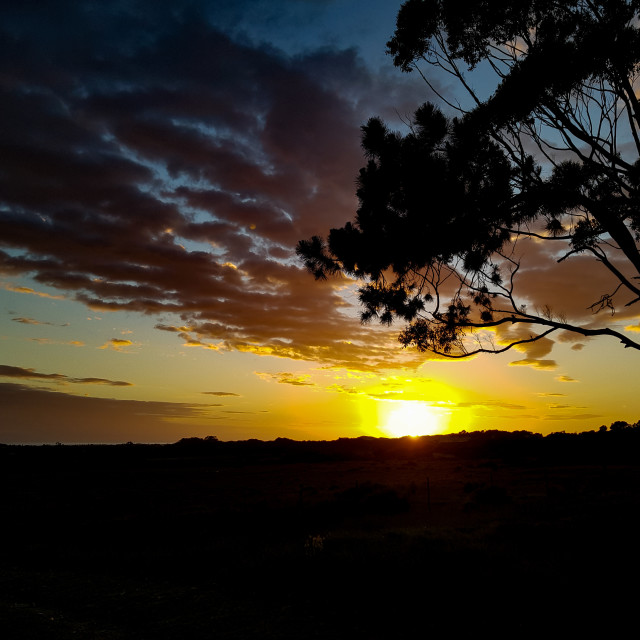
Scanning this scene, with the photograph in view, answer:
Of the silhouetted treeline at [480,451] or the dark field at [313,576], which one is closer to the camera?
the dark field at [313,576]

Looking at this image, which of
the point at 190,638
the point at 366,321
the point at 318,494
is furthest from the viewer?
the point at 318,494

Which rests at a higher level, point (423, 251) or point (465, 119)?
point (465, 119)

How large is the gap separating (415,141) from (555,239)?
370cm

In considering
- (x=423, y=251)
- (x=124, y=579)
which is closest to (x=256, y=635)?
(x=124, y=579)

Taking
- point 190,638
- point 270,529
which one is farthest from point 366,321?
point 270,529

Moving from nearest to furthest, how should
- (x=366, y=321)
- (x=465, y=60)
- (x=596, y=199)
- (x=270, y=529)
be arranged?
(x=596, y=199)
(x=465, y=60)
(x=366, y=321)
(x=270, y=529)

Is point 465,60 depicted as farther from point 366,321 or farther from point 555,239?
point 366,321

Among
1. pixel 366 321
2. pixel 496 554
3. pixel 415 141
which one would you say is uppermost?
pixel 415 141

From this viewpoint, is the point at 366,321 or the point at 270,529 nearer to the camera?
the point at 366,321

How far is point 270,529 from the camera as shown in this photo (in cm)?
1828

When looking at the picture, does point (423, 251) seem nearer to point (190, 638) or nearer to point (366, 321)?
point (366, 321)

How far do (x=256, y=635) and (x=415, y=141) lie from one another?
9826mm

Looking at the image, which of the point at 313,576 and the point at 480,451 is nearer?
the point at 313,576

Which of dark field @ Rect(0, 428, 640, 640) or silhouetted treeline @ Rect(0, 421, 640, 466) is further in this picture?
silhouetted treeline @ Rect(0, 421, 640, 466)
